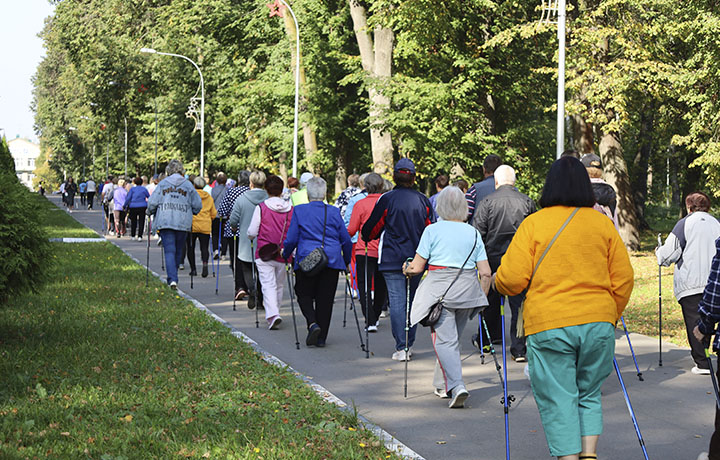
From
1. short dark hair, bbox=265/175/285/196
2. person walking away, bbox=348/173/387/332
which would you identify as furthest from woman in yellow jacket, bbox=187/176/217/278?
person walking away, bbox=348/173/387/332

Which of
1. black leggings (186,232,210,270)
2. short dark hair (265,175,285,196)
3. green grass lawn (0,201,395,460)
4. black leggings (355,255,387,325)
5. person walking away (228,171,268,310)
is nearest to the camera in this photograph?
green grass lawn (0,201,395,460)

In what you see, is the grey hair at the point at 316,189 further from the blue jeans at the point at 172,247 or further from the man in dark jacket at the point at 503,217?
the blue jeans at the point at 172,247

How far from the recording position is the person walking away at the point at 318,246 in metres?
10.7

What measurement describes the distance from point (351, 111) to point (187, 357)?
26.9 metres

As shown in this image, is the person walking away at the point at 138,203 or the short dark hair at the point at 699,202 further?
the person walking away at the point at 138,203

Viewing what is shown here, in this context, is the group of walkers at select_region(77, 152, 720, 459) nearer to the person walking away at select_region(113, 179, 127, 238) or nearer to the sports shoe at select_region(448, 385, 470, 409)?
the sports shoe at select_region(448, 385, 470, 409)

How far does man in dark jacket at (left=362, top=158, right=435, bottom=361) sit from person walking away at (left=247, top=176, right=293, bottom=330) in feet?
7.53

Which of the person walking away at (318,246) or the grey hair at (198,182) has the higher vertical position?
the grey hair at (198,182)

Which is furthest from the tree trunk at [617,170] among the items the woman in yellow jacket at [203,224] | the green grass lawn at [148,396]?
the green grass lawn at [148,396]

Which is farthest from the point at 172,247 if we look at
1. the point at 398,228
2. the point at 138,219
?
the point at 138,219

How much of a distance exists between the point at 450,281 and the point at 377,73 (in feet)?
64.2

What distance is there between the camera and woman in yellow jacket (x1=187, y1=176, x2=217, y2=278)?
709 inches

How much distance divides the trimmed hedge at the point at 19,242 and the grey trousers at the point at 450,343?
3806 millimetres

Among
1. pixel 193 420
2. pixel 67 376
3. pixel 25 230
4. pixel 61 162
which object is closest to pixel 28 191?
pixel 25 230
